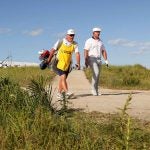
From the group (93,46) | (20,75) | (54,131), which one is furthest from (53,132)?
(20,75)

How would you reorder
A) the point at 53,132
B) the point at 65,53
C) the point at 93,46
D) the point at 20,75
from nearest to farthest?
the point at 53,132
the point at 65,53
the point at 93,46
the point at 20,75

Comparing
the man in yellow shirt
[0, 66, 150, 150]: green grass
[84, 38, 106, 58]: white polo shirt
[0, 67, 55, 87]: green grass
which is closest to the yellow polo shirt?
the man in yellow shirt

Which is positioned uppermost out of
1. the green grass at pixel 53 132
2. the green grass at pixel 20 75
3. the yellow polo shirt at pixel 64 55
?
the yellow polo shirt at pixel 64 55

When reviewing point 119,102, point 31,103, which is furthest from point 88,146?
point 119,102

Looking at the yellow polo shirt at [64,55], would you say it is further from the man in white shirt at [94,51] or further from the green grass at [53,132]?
the green grass at [53,132]

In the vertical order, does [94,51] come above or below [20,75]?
above

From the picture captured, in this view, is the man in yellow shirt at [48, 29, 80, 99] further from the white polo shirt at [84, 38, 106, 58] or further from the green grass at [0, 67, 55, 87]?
the white polo shirt at [84, 38, 106, 58]

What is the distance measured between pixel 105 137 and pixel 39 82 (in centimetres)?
272

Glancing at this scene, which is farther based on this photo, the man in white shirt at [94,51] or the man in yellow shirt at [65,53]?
the man in white shirt at [94,51]

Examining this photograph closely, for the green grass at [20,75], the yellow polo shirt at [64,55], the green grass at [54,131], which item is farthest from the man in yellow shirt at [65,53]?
the green grass at [54,131]

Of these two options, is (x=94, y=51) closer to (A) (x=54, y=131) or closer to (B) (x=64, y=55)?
(B) (x=64, y=55)

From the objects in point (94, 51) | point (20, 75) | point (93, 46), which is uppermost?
point (93, 46)

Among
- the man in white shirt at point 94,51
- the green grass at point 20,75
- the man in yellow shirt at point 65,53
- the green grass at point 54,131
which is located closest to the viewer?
the green grass at point 54,131

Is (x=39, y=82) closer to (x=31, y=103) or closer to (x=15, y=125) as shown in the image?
(x=31, y=103)
